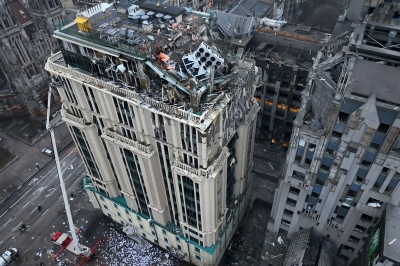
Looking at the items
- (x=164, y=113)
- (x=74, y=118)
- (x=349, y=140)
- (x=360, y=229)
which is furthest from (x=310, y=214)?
(x=74, y=118)

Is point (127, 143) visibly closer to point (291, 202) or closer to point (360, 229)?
point (291, 202)

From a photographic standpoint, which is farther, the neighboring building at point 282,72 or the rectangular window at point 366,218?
the neighboring building at point 282,72

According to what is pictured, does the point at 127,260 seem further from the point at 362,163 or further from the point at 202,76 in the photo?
the point at 362,163

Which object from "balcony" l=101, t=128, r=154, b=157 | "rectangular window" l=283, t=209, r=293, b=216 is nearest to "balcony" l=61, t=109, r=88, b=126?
"balcony" l=101, t=128, r=154, b=157

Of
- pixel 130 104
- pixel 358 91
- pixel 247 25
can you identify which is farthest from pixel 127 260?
pixel 247 25

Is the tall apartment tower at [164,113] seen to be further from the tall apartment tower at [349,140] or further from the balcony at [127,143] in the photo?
the tall apartment tower at [349,140]

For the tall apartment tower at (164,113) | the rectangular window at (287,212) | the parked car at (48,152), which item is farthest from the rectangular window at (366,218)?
the parked car at (48,152)
